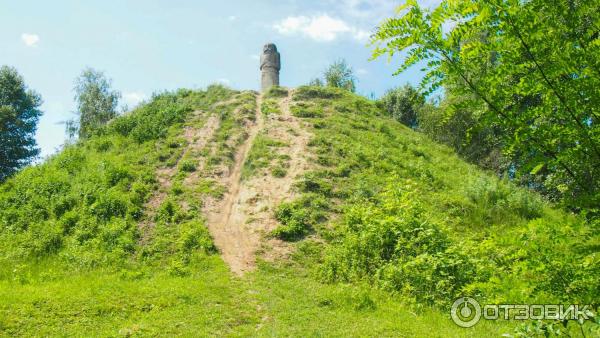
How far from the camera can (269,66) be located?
108 feet

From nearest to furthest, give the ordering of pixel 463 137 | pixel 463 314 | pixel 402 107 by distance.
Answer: pixel 463 314 → pixel 463 137 → pixel 402 107

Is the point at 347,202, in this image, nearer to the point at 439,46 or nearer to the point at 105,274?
the point at 105,274

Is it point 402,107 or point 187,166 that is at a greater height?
point 402,107

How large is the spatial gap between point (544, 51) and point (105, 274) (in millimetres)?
12638

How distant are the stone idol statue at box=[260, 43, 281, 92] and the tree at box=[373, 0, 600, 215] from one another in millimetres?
30131

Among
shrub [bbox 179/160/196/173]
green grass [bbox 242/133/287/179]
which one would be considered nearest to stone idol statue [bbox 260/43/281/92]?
green grass [bbox 242/133/287/179]

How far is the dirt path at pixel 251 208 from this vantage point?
47.6 feet

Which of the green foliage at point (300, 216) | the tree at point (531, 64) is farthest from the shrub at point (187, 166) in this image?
the tree at point (531, 64)

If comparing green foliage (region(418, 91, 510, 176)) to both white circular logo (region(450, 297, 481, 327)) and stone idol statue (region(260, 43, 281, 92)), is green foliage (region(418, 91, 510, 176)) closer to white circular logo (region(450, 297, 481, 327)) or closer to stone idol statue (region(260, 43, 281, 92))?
stone idol statue (region(260, 43, 281, 92))

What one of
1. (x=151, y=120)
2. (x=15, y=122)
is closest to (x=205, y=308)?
(x=151, y=120)

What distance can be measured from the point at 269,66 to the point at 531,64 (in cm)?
3105

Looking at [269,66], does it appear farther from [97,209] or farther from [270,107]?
[97,209]

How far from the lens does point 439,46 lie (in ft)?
9.91

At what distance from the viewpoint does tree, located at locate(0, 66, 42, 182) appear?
119ft
